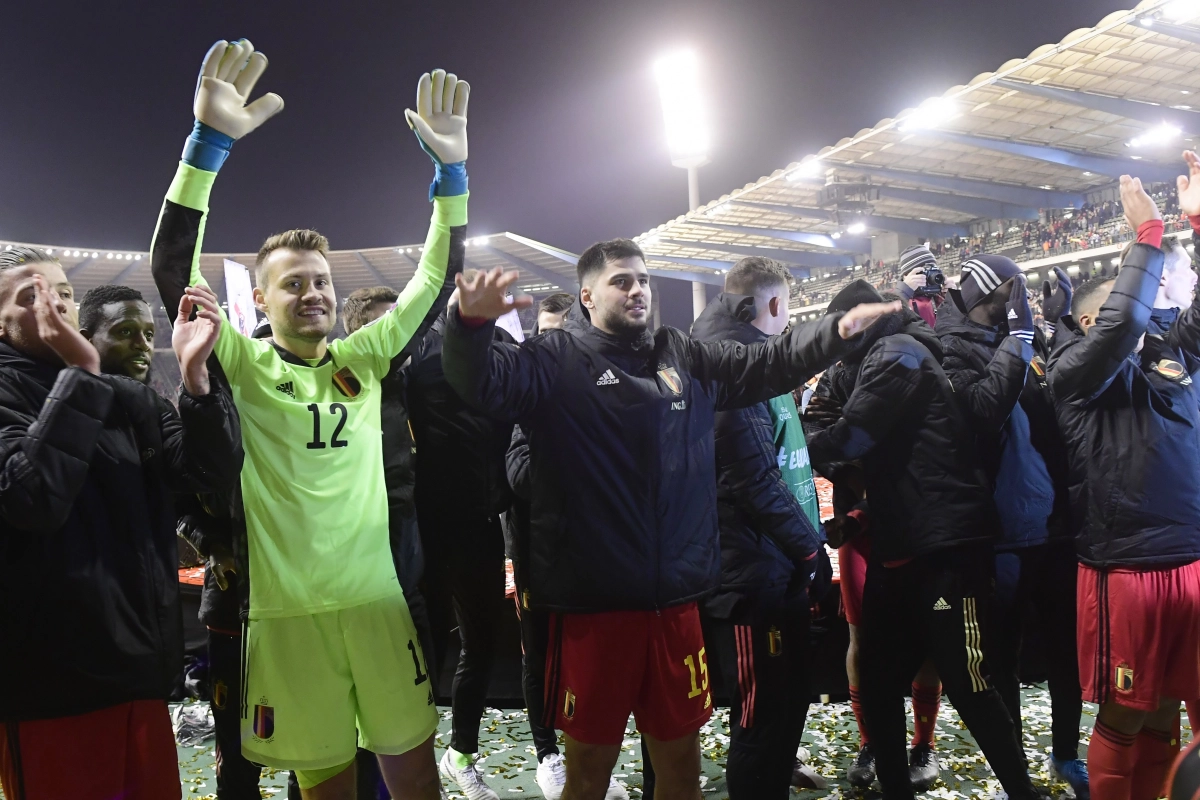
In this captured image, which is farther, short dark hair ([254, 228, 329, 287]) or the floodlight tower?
the floodlight tower

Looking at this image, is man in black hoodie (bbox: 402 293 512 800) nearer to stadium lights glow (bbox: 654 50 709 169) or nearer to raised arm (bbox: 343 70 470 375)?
raised arm (bbox: 343 70 470 375)

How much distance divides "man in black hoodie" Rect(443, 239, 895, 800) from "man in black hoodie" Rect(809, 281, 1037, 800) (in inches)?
27.4

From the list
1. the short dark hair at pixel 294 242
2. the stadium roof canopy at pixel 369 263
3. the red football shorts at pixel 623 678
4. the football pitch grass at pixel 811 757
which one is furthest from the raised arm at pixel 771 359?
the stadium roof canopy at pixel 369 263

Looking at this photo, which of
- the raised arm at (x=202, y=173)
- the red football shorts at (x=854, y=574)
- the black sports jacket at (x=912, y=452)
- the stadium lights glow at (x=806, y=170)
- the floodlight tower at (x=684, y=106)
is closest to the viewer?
the raised arm at (x=202, y=173)

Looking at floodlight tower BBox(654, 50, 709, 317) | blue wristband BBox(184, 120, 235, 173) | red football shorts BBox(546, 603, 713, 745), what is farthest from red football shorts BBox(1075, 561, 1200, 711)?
floodlight tower BBox(654, 50, 709, 317)

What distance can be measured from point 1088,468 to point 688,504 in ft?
5.63

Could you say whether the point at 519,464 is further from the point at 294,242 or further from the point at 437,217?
the point at 294,242

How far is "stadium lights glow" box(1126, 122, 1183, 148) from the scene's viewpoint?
19.0 meters

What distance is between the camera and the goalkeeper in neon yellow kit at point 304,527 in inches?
97.3

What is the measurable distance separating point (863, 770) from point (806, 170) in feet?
72.6

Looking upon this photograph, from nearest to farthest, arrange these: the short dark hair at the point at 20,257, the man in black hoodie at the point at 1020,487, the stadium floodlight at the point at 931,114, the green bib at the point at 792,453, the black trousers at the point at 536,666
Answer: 1. the short dark hair at the point at 20,257
2. the green bib at the point at 792,453
3. the man in black hoodie at the point at 1020,487
4. the black trousers at the point at 536,666
5. the stadium floodlight at the point at 931,114

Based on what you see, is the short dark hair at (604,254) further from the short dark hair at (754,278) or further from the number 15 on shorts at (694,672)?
the number 15 on shorts at (694,672)

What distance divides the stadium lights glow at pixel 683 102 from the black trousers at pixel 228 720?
1070 inches

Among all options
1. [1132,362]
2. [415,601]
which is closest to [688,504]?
[415,601]
